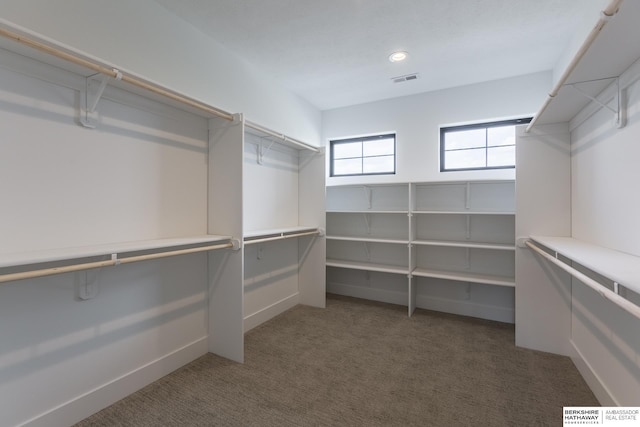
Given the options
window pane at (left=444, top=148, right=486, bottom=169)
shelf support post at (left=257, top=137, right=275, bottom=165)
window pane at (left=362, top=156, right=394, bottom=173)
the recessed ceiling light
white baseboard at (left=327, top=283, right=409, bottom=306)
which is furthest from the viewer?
window pane at (left=362, top=156, right=394, bottom=173)

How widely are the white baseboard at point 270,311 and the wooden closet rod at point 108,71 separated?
196cm

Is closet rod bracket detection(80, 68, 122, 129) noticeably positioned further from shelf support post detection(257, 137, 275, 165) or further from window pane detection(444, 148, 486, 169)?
window pane detection(444, 148, 486, 169)

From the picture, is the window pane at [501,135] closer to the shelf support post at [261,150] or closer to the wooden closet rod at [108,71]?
the shelf support post at [261,150]

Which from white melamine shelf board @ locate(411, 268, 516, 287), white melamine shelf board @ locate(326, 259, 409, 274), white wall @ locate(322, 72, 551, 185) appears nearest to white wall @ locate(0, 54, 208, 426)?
white melamine shelf board @ locate(326, 259, 409, 274)

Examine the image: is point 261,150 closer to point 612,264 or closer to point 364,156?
point 364,156

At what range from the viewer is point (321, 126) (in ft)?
13.7

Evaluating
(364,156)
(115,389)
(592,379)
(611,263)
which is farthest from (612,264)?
(364,156)

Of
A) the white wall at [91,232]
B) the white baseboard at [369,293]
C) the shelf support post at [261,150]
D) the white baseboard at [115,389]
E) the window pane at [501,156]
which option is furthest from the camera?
the white baseboard at [369,293]

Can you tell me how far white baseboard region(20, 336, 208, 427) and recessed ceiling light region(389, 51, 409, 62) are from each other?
303 centimetres

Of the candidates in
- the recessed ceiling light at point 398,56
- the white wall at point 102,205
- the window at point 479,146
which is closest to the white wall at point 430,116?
the window at point 479,146

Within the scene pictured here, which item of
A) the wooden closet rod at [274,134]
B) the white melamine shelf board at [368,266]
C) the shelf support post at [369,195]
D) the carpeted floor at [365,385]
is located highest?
the wooden closet rod at [274,134]

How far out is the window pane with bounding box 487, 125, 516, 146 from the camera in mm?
3221

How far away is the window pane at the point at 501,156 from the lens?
126 inches

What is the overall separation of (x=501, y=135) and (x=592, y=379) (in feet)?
7.89
